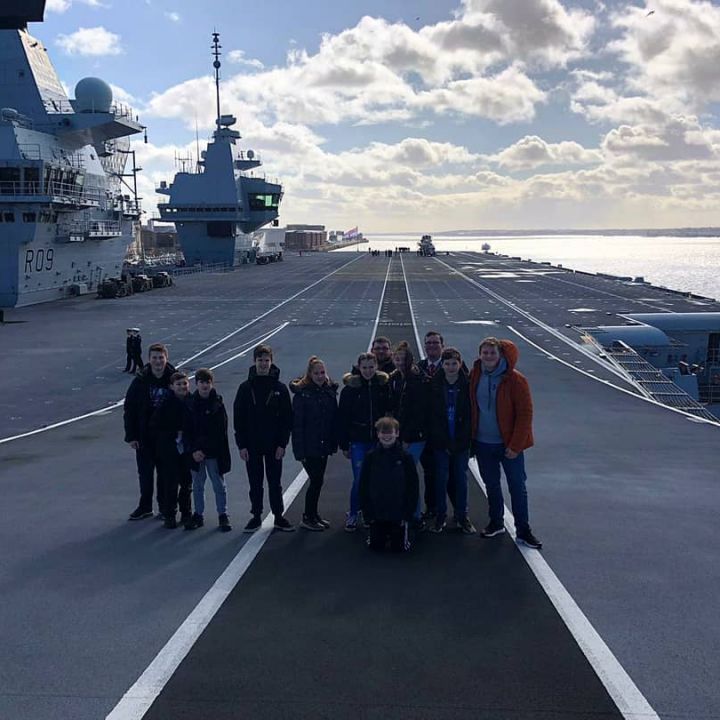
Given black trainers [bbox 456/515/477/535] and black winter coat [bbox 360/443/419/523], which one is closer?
black winter coat [bbox 360/443/419/523]

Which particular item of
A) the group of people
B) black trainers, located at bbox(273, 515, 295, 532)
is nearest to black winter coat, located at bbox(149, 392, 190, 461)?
the group of people

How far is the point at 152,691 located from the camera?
466 cm

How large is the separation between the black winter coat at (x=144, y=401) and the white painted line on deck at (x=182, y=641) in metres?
1.78

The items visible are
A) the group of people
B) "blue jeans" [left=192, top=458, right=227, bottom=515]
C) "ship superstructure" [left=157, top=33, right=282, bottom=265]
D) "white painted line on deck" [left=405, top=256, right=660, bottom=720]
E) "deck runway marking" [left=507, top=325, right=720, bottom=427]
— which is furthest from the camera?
"ship superstructure" [left=157, top=33, right=282, bottom=265]

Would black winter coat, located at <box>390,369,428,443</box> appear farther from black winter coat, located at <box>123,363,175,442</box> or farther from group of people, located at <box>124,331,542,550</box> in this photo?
black winter coat, located at <box>123,363,175,442</box>

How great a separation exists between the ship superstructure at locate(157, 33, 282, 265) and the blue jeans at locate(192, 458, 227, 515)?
79.0 metres

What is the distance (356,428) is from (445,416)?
3.20 ft

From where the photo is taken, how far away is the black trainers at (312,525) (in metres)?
7.65

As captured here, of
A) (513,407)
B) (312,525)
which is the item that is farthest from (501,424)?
(312,525)

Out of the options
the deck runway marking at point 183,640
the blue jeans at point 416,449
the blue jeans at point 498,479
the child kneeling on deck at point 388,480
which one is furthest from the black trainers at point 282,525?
the blue jeans at point 498,479

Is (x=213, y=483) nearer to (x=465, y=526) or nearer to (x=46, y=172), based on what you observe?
(x=465, y=526)

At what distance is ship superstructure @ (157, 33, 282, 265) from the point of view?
8331 cm

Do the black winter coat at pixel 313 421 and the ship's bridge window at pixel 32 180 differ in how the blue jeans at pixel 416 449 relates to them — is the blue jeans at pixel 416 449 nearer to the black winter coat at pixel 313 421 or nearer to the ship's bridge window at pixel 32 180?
the black winter coat at pixel 313 421

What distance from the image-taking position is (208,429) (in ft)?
24.6
